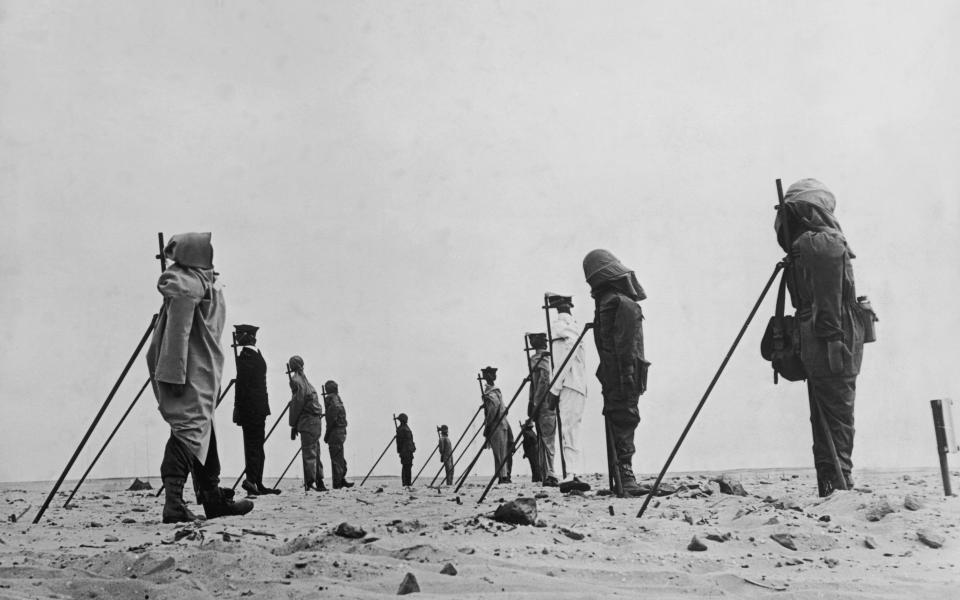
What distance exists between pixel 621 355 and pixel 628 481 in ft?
3.63

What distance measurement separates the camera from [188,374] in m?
6.90

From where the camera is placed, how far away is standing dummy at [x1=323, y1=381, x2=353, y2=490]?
16188 millimetres

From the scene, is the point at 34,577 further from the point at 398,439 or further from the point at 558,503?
the point at 398,439

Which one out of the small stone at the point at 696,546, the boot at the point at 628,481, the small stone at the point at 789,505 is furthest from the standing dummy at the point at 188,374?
the small stone at the point at 789,505

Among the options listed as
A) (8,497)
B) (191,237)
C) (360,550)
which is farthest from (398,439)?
(360,550)

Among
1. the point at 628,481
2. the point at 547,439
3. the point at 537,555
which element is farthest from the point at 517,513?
the point at 547,439

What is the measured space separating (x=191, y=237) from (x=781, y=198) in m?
4.48

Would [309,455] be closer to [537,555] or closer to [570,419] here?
[570,419]

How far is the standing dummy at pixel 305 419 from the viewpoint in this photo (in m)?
14.8

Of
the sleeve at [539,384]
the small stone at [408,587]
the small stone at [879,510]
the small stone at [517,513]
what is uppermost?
the sleeve at [539,384]

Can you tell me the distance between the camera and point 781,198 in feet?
23.5

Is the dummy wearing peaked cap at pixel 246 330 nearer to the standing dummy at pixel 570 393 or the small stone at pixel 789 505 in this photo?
the standing dummy at pixel 570 393

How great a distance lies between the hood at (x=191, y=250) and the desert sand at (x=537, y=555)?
1.93 m

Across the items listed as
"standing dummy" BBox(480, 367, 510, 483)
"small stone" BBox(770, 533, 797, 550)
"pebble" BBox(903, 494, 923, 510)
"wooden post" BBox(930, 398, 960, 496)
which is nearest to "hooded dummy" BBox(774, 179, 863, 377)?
"wooden post" BBox(930, 398, 960, 496)
